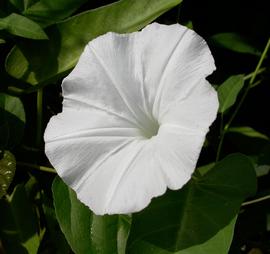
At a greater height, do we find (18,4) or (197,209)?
(18,4)

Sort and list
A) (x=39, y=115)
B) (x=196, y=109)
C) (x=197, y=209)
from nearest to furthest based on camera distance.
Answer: (x=196, y=109)
(x=197, y=209)
(x=39, y=115)

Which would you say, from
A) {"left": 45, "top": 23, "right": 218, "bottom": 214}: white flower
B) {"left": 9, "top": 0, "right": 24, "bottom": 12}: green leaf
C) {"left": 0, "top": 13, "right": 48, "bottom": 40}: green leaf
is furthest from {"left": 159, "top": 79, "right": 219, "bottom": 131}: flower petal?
{"left": 9, "top": 0, "right": 24, "bottom": 12}: green leaf

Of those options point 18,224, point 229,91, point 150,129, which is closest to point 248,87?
point 229,91

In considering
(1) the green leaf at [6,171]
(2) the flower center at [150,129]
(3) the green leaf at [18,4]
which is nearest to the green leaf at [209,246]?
(2) the flower center at [150,129]

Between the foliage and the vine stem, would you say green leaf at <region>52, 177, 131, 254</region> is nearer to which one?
the foliage

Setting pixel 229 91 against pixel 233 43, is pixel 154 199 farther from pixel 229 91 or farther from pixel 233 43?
pixel 233 43

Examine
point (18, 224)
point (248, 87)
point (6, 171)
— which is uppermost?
point (248, 87)
